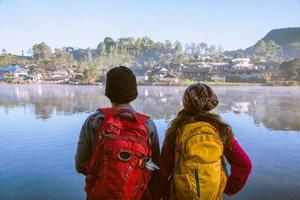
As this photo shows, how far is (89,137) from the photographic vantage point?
1.08 meters

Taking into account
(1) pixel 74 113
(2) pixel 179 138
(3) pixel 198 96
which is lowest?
(1) pixel 74 113

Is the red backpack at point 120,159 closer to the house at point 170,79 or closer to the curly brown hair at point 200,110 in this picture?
A: the curly brown hair at point 200,110

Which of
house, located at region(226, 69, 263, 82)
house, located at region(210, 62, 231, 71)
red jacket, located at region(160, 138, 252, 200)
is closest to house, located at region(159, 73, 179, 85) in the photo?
house, located at region(210, 62, 231, 71)

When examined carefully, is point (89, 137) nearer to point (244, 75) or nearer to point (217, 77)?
point (217, 77)

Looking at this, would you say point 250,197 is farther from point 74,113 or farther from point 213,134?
point 74,113

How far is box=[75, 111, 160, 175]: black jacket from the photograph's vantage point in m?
1.07

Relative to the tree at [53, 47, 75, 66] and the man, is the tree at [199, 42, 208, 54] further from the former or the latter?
the man

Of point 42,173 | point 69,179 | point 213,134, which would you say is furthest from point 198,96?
point 42,173

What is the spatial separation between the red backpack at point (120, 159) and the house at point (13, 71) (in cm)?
1490

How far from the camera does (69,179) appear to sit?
267cm

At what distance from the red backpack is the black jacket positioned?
0.10ft

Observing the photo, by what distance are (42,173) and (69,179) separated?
0.28 meters

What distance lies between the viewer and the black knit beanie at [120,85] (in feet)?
3.54

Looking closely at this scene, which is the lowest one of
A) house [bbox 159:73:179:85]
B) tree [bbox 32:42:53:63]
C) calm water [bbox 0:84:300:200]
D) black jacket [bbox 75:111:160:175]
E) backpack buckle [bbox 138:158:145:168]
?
calm water [bbox 0:84:300:200]
